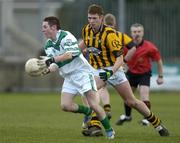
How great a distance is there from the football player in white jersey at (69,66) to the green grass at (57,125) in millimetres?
553

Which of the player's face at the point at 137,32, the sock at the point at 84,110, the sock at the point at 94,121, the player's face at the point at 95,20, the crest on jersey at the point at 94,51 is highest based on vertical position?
the player's face at the point at 95,20

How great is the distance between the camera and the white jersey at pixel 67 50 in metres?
13.0

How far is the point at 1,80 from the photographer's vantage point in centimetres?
3381

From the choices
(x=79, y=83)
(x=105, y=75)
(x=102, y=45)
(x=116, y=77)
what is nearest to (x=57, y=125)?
(x=116, y=77)

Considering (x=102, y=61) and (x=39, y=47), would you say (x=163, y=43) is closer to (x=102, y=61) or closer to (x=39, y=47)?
(x=39, y=47)

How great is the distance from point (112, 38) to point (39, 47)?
2265 centimetres

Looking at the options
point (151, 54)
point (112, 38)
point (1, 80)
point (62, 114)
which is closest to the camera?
point (112, 38)

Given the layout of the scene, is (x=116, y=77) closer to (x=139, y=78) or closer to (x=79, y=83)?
(x=79, y=83)

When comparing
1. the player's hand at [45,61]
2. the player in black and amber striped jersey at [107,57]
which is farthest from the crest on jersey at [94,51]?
the player's hand at [45,61]

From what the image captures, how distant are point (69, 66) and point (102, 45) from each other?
2.44 ft

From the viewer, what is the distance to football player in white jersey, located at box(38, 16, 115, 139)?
12945 mm

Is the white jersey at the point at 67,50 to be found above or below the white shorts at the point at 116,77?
above

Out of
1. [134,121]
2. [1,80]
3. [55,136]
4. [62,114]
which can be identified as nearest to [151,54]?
[134,121]

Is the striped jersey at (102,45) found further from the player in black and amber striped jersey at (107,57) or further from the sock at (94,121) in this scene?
the sock at (94,121)
